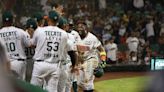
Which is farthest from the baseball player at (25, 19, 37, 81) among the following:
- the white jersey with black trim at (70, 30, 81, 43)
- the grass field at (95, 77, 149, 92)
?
the grass field at (95, 77, 149, 92)

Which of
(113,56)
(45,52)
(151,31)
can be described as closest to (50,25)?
(45,52)

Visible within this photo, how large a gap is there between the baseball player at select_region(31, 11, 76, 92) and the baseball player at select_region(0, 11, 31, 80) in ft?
0.70

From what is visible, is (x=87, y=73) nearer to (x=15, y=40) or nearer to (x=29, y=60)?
(x=29, y=60)

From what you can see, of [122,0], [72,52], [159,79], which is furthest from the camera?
[122,0]

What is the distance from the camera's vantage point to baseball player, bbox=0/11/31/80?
8.10m

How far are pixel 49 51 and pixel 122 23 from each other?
42.1 feet

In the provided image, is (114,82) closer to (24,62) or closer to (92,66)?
(92,66)

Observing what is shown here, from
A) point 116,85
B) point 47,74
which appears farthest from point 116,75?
point 47,74

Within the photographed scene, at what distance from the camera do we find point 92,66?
1096cm

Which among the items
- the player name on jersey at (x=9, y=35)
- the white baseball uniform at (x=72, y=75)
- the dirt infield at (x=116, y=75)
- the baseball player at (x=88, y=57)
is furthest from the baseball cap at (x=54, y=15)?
the dirt infield at (x=116, y=75)

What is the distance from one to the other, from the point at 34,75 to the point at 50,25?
863 mm

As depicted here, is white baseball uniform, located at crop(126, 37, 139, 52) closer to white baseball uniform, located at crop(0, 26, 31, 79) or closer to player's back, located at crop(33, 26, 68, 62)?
white baseball uniform, located at crop(0, 26, 31, 79)

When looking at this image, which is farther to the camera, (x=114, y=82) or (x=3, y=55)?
(x=114, y=82)

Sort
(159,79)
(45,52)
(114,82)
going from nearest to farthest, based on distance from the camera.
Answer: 1. (159,79)
2. (45,52)
3. (114,82)
